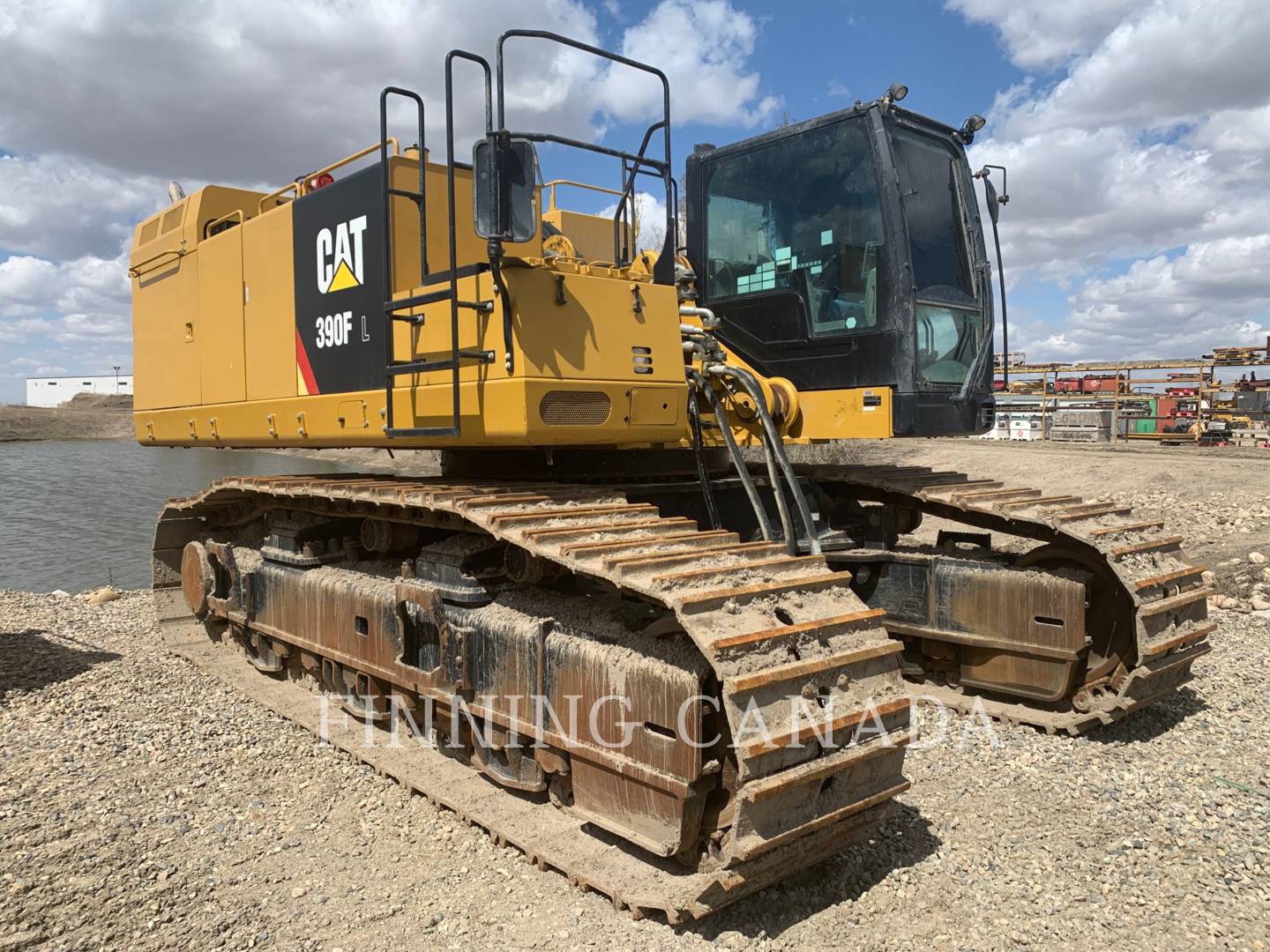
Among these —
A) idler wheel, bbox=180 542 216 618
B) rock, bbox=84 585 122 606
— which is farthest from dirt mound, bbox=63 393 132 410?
idler wheel, bbox=180 542 216 618

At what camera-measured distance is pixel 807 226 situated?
19.4ft

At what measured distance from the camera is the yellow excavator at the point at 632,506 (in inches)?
137

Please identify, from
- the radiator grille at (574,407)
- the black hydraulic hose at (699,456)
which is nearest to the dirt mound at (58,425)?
the black hydraulic hose at (699,456)

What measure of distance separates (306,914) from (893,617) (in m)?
3.78

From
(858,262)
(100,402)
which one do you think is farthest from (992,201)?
(100,402)

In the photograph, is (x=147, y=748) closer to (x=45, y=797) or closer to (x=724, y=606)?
(x=45, y=797)

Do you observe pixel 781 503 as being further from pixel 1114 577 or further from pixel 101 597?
pixel 101 597

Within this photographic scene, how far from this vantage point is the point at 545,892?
3627 millimetres

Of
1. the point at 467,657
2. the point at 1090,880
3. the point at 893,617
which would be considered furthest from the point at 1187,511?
the point at 467,657

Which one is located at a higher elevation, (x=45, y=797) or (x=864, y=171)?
(x=864, y=171)

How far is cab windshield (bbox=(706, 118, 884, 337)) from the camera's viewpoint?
5691 millimetres

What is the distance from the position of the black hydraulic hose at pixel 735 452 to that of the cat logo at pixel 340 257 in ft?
5.89

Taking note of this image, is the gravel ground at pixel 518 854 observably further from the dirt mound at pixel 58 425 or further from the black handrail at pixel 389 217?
the dirt mound at pixel 58 425

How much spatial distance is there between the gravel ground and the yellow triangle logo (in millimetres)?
2466
